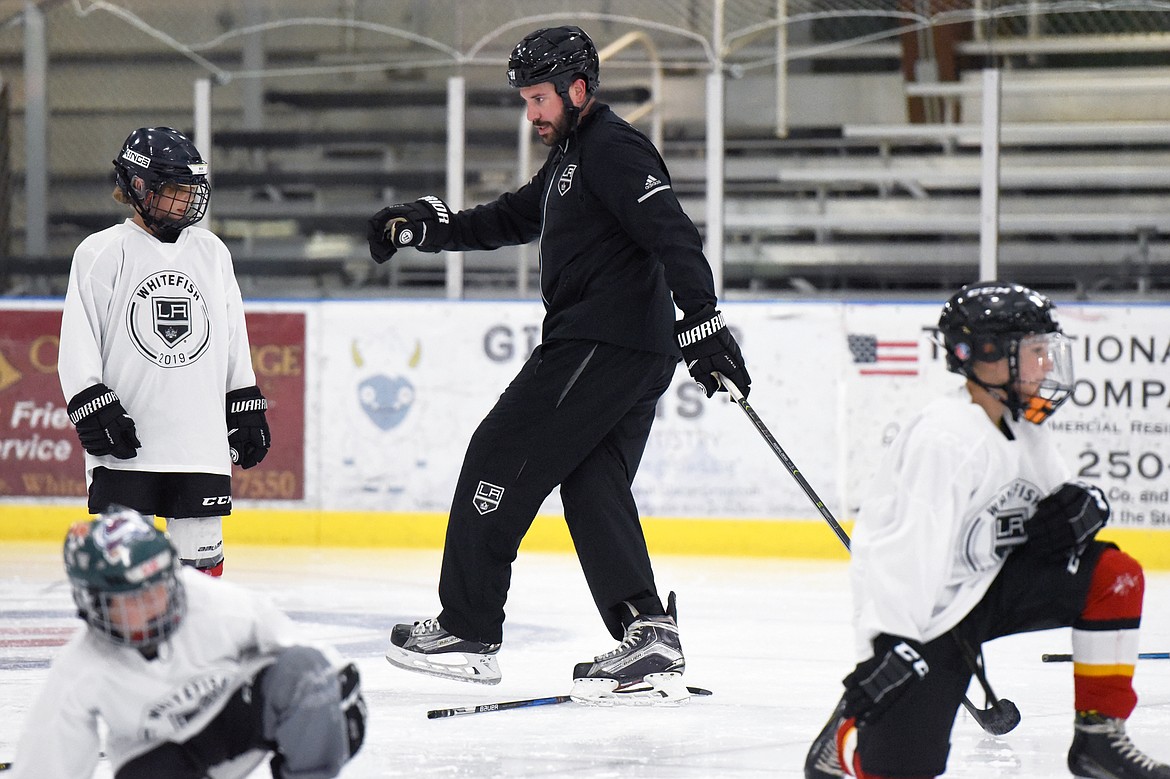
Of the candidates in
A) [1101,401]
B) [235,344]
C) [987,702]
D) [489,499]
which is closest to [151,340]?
[235,344]

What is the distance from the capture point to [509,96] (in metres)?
7.54

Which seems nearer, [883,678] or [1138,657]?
[883,678]

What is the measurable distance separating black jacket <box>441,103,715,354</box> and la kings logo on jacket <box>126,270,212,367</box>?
2.35 ft

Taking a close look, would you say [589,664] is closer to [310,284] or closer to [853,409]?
[853,409]

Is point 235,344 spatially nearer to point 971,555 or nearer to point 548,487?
point 548,487

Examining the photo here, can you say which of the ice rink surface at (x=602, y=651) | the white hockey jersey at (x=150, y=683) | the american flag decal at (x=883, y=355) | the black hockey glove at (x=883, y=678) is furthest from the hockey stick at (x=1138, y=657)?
the american flag decal at (x=883, y=355)

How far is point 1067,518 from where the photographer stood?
2.18 m

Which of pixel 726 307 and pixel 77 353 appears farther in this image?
pixel 726 307

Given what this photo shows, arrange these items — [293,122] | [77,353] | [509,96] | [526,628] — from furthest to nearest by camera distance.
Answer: [293,122], [509,96], [526,628], [77,353]

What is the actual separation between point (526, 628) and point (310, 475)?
2.31m

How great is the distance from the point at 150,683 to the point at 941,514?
103cm

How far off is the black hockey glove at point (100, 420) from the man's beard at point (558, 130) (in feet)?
3.32

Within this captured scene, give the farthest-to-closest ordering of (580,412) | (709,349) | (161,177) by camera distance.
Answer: (580,412) → (161,177) → (709,349)

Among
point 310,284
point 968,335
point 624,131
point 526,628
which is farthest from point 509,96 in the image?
point 968,335
